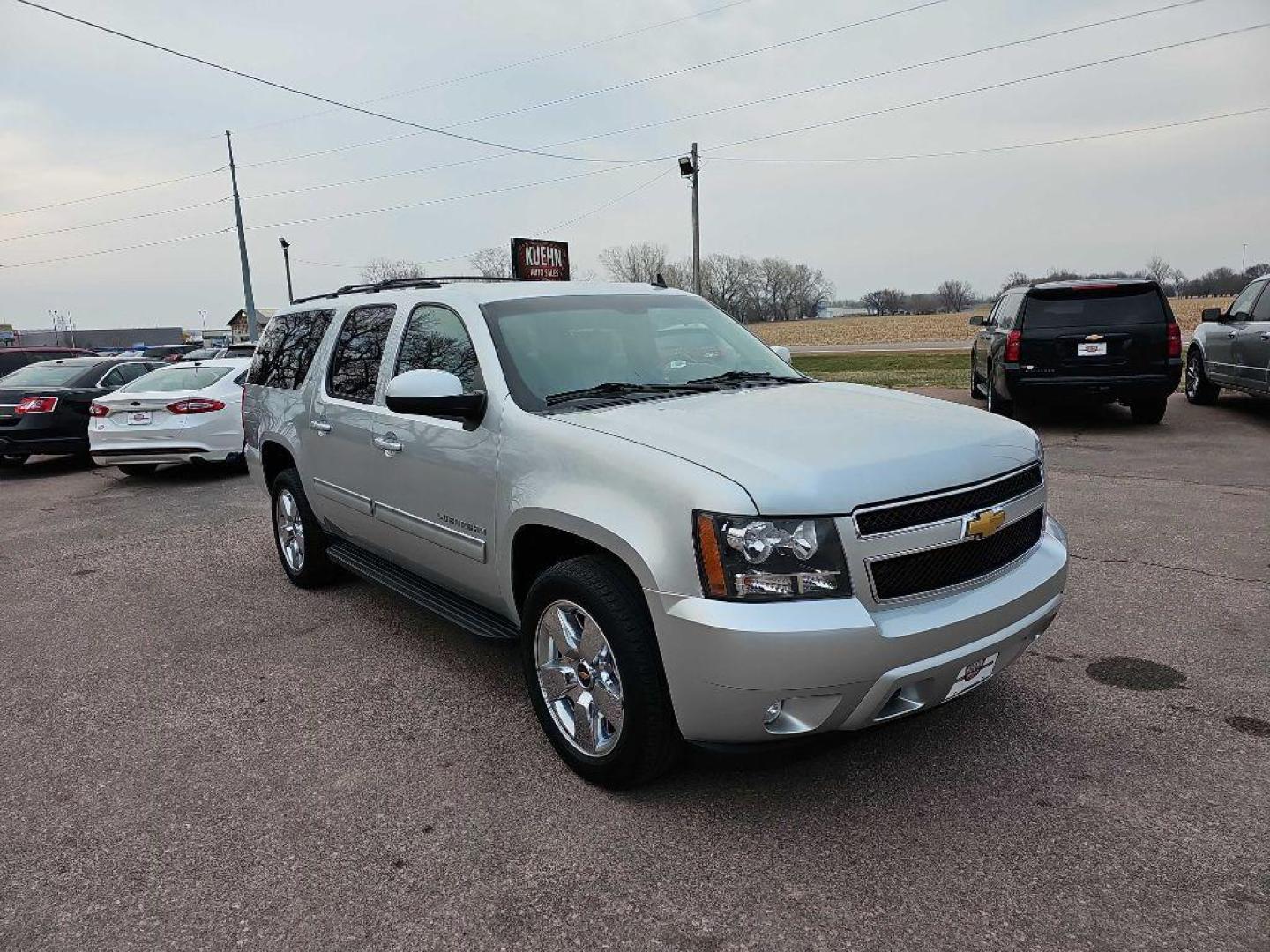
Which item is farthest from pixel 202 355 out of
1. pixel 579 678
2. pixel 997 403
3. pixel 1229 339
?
pixel 579 678

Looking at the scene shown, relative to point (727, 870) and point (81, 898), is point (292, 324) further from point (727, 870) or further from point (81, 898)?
point (727, 870)

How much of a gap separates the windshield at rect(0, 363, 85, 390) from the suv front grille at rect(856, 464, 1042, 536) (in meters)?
12.7

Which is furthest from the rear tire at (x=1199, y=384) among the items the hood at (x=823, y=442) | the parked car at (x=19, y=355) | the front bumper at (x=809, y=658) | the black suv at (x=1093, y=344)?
the parked car at (x=19, y=355)

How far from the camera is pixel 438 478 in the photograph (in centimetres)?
380

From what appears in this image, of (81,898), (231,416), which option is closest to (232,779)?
(81,898)

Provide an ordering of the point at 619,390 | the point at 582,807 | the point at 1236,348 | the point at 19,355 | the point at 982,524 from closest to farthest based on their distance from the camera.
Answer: the point at 982,524
the point at 582,807
the point at 619,390
the point at 1236,348
the point at 19,355

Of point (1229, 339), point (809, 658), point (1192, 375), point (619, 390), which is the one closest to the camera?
point (809, 658)

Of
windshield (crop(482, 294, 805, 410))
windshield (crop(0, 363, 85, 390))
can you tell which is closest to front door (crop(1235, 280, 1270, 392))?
windshield (crop(482, 294, 805, 410))

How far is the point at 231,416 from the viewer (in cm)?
1029

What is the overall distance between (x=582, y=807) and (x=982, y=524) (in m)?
1.65

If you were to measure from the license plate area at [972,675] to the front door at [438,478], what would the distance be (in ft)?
5.84

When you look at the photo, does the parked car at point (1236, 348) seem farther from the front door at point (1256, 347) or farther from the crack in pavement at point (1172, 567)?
the crack in pavement at point (1172, 567)

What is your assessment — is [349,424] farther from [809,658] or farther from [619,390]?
[809,658]

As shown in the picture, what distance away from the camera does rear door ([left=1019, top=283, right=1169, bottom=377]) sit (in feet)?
33.1
